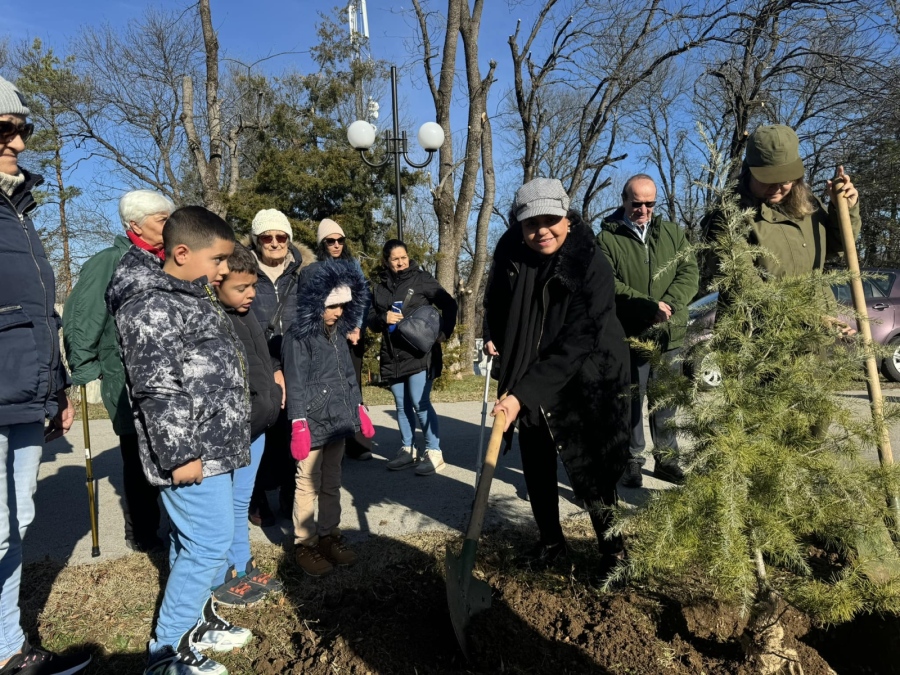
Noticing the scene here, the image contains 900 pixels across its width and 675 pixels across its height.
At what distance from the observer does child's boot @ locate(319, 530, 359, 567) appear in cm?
332

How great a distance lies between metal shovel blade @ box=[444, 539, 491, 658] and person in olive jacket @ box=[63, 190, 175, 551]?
191 centimetres

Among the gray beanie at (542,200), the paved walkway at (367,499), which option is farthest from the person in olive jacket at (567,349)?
the paved walkway at (367,499)

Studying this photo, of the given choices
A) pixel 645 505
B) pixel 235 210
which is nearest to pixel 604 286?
pixel 645 505

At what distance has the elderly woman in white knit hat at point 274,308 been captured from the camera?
377 centimetres

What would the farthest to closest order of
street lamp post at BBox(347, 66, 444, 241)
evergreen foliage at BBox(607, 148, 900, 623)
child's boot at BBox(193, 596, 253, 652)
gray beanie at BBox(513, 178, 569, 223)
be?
street lamp post at BBox(347, 66, 444, 241) < gray beanie at BBox(513, 178, 569, 223) < child's boot at BBox(193, 596, 253, 652) < evergreen foliage at BBox(607, 148, 900, 623)

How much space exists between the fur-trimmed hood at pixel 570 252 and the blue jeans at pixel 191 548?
1664mm

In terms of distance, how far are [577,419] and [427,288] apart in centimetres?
274

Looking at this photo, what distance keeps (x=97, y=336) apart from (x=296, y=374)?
117 cm

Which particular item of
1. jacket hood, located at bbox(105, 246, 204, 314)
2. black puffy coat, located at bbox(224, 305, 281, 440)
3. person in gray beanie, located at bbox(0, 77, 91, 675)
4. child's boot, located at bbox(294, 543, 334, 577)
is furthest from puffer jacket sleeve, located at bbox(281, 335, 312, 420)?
person in gray beanie, located at bbox(0, 77, 91, 675)

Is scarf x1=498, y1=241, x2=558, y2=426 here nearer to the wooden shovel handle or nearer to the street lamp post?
the wooden shovel handle

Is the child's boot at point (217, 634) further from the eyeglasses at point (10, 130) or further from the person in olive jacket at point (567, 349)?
the eyeglasses at point (10, 130)

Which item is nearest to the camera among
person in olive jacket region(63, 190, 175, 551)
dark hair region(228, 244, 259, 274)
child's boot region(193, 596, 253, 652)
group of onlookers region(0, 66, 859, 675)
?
group of onlookers region(0, 66, 859, 675)

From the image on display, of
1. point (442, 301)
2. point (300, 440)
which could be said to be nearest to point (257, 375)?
point (300, 440)

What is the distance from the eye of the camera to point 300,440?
3145 millimetres
